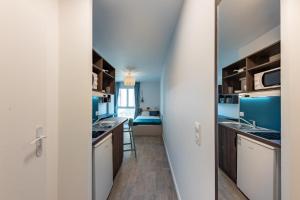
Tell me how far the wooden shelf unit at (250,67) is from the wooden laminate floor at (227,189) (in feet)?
1.58

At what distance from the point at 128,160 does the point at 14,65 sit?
328 cm

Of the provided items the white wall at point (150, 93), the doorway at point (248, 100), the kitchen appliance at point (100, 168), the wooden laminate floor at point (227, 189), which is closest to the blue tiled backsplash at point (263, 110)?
the doorway at point (248, 100)

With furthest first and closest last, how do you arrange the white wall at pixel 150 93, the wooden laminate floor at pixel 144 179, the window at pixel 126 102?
the window at pixel 126 102 → the white wall at pixel 150 93 → the wooden laminate floor at pixel 144 179

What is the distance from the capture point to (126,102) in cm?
1024

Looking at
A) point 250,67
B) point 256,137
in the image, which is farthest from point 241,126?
point 250,67

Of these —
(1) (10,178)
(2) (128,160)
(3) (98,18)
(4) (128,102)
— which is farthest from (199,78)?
(4) (128,102)

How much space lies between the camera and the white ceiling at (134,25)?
2097mm

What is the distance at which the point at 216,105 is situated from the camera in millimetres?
983

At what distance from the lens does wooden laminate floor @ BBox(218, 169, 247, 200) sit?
81 cm

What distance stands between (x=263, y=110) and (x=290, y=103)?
13 cm

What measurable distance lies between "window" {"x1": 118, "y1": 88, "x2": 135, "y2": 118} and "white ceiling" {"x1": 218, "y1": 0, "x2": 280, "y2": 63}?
9.38 m

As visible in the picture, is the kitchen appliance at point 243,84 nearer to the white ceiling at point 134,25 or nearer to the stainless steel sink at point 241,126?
the stainless steel sink at point 241,126

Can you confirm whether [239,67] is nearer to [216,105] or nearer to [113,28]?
[216,105]

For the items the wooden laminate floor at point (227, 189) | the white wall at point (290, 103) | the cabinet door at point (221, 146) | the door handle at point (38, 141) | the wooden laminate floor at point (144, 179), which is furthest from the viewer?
the wooden laminate floor at point (144, 179)
